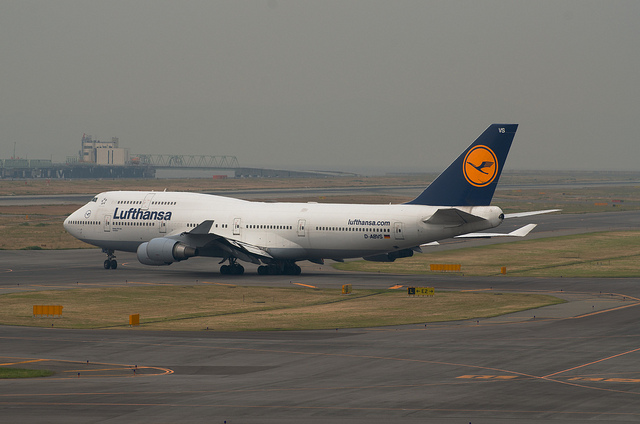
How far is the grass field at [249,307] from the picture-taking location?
4562 centimetres

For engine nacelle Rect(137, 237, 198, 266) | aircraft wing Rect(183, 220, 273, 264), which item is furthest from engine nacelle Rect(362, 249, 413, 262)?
engine nacelle Rect(137, 237, 198, 266)

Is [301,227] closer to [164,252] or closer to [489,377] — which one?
[164,252]

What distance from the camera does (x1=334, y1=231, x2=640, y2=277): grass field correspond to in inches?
2840

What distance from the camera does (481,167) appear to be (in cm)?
6225

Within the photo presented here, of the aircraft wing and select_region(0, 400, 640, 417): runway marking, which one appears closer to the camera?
select_region(0, 400, 640, 417): runway marking

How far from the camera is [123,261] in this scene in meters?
80.1

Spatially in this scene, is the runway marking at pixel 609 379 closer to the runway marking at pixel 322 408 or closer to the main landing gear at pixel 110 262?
the runway marking at pixel 322 408

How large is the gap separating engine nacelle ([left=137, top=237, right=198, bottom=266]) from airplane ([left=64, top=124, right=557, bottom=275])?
0.24 feet

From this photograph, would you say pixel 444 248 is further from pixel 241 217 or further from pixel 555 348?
pixel 555 348

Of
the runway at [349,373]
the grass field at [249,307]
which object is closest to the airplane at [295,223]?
the grass field at [249,307]

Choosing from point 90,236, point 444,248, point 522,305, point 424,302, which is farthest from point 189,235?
point 444,248

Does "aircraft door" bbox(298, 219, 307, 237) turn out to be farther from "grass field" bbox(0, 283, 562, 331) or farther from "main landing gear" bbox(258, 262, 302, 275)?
"grass field" bbox(0, 283, 562, 331)

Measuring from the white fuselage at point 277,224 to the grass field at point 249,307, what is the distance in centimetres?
636

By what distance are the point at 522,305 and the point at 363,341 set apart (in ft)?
51.0
